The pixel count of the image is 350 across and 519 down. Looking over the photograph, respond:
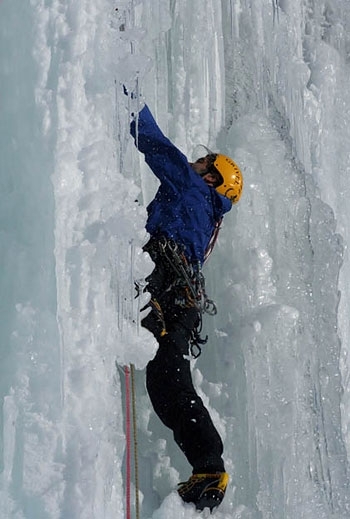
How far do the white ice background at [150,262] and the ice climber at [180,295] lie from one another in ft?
0.58

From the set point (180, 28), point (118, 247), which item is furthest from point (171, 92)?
point (118, 247)

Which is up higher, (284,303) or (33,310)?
(284,303)

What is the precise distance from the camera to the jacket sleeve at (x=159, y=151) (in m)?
3.45

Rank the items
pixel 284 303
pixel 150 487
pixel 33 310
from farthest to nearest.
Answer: pixel 284 303
pixel 150 487
pixel 33 310

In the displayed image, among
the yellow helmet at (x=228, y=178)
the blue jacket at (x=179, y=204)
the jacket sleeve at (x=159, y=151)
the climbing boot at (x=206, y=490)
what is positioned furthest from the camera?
the yellow helmet at (x=228, y=178)

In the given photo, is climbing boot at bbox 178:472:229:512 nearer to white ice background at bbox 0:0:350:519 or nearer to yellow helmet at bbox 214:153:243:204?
white ice background at bbox 0:0:350:519

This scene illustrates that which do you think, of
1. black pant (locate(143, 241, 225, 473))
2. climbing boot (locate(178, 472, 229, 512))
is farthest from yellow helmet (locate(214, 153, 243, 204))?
climbing boot (locate(178, 472, 229, 512))

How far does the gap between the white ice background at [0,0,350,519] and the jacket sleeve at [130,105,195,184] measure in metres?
0.24

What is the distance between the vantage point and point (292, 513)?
3.78 m

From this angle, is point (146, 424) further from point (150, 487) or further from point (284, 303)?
point (284, 303)

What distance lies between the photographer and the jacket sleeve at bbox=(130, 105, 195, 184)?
11.3 feet

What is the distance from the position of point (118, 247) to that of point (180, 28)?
196 cm

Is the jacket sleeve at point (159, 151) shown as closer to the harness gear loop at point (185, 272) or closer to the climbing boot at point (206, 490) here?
the harness gear loop at point (185, 272)

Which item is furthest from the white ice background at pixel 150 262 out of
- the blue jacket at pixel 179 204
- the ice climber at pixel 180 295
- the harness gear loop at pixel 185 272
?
the harness gear loop at pixel 185 272
